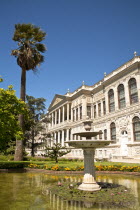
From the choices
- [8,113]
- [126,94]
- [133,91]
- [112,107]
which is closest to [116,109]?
[112,107]

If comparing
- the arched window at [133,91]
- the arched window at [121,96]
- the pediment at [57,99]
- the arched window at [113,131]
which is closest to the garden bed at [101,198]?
the arched window at [133,91]

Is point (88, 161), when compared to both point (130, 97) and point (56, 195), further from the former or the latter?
point (130, 97)

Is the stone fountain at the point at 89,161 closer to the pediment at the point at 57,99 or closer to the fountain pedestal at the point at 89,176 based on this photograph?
the fountain pedestal at the point at 89,176

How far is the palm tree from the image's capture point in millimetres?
22688

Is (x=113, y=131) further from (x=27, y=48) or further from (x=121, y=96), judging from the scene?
(x=27, y=48)

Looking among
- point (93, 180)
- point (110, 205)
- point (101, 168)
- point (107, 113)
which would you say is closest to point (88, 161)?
point (93, 180)

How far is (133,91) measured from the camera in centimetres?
2705

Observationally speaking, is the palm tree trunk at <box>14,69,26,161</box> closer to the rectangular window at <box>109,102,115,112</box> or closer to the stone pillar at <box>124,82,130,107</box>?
the stone pillar at <box>124,82,130,107</box>

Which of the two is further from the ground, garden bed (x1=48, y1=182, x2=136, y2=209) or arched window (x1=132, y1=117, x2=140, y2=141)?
arched window (x1=132, y1=117, x2=140, y2=141)

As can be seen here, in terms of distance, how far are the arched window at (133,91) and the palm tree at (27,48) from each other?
13373 mm

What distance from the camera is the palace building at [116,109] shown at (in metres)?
25.9

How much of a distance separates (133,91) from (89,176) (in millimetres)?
21579

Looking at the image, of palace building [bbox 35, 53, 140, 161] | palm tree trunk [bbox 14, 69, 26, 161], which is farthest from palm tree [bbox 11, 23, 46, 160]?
palace building [bbox 35, 53, 140, 161]

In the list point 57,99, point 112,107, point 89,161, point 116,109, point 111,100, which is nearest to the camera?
point 89,161
